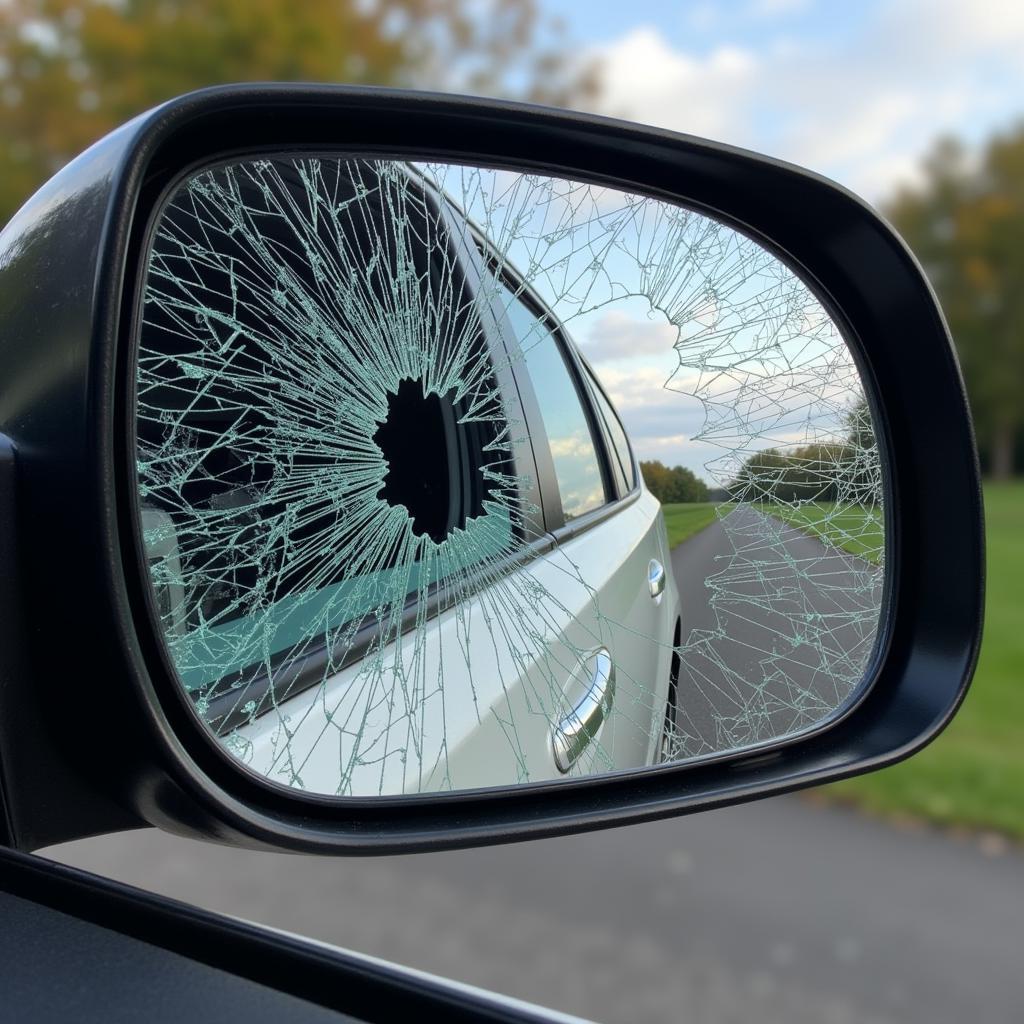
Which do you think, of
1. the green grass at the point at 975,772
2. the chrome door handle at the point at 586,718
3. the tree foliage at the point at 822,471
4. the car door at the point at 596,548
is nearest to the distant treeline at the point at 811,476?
the tree foliage at the point at 822,471

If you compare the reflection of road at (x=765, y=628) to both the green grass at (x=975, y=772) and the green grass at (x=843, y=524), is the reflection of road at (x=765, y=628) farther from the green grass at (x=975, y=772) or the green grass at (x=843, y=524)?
the green grass at (x=975, y=772)

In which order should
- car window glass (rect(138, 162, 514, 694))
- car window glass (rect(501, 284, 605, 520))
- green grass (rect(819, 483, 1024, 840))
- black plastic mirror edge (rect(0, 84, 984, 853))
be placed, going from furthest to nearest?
green grass (rect(819, 483, 1024, 840)) → car window glass (rect(501, 284, 605, 520)) → car window glass (rect(138, 162, 514, 694)) → black plastic mirror edge (rect(0, 84, 984, 853))

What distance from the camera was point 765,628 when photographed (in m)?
1.22

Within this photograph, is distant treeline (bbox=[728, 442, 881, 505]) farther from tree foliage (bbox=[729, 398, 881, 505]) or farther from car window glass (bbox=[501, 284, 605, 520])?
car window glass (bbox=[501, 284, 605, 520])

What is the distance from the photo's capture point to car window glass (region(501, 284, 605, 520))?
119 centimetres

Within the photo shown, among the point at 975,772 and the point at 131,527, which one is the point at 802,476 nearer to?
the point at 131,527

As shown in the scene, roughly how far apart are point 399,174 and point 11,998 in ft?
2.85

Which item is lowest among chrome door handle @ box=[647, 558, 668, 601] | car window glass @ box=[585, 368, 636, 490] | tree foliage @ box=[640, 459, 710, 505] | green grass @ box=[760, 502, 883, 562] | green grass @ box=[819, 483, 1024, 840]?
green grass @ box=[819, 483, 1024, 840]

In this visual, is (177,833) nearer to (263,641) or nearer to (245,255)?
(263,641)

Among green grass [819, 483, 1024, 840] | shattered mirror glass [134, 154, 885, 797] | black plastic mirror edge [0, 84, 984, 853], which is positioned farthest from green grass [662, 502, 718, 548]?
green grass [819, 483, 1024, 840]

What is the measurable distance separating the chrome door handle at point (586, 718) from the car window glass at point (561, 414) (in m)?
0.26

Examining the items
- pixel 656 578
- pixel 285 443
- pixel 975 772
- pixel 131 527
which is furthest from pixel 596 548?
pixel 975 772

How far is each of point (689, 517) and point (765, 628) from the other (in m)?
0.21

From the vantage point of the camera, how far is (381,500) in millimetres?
1043
